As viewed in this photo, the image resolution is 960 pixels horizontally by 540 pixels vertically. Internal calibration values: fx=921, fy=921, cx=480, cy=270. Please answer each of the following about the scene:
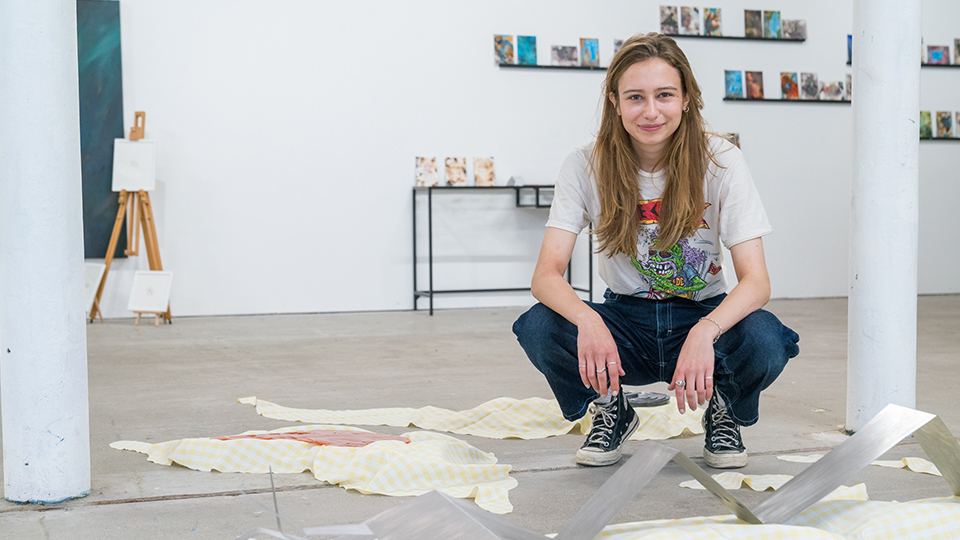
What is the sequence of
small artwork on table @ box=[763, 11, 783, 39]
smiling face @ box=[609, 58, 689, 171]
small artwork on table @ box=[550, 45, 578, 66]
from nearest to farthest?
smiling face @ box=[609, 58, 689, 171], small artwork on table @ box=[550, 45, 578, 66], small artwork on table @ box=[763, 11, 783, 39]

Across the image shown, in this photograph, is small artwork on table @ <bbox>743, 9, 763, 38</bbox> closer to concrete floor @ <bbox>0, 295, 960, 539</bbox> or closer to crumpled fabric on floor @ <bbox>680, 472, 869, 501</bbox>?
concrete floor @ <bbox>0, 295, 960, 539</bbox>

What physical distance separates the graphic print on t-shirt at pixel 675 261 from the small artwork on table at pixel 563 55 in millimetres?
4054

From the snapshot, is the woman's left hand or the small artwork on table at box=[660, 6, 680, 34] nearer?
the woman's left hand

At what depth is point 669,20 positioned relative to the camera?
6.03 meters

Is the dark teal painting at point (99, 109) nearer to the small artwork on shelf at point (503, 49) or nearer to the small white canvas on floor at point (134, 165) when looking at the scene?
the small white canvas on floor at point (134, 165)

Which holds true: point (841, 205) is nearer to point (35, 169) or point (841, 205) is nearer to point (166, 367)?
point (166, 367)

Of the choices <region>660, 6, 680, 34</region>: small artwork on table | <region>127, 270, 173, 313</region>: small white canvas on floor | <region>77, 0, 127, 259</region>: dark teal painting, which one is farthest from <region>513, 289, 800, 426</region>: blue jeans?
<region>660, 6, 680, 34</region>: small artwork on table

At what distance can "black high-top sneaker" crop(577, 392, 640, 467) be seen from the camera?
1.93 metres

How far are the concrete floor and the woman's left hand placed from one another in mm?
187

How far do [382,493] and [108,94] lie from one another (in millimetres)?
4105

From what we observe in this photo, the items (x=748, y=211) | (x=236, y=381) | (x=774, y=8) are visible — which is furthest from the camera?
(x=774, y=8)

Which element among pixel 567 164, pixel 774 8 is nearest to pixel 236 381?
pixel 567 164

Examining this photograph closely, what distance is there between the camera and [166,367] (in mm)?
3377

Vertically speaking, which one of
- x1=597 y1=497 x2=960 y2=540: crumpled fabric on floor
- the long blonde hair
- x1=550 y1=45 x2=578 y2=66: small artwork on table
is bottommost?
x1=597 y1=497 x2=960 y2=540: crumpled fabric on floor
